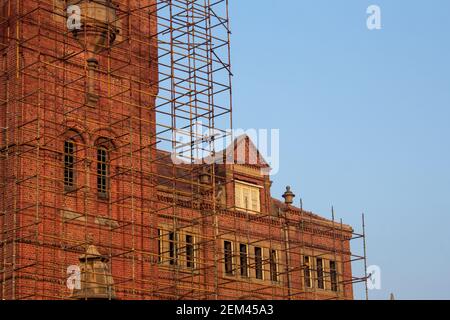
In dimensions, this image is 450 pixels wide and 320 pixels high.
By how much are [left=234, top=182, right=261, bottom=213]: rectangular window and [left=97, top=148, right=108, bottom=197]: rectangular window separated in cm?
1133

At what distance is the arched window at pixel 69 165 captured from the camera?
4016 cm

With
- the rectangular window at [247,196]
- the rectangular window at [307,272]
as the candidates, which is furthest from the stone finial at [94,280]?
the rectangular window at [307,272]

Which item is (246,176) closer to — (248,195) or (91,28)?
(248,195)

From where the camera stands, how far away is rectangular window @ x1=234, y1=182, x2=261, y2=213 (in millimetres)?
52438

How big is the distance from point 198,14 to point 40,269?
13.2 meters

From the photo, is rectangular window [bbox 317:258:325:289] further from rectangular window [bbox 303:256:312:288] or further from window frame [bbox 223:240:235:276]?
window frame [bbox 223:240:235:276]

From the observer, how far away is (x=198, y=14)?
1772 inches

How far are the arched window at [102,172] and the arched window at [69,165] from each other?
1049mm

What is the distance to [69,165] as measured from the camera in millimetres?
40594

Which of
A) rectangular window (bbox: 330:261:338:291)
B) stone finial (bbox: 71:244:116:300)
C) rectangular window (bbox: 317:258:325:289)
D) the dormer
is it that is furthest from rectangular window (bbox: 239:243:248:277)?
stone finial (bbox: 71:244:116:300)

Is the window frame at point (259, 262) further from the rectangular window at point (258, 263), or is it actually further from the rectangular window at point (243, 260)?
the rectangular window at point (243, 260)

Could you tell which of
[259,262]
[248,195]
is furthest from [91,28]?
[248,195]

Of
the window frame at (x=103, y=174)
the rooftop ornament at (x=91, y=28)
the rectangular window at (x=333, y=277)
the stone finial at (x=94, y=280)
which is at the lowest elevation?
the stone finial at (x=94, y=280)
